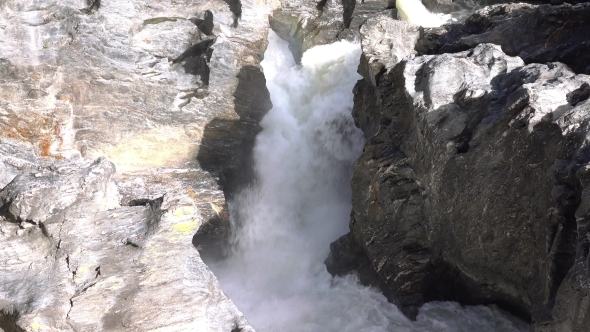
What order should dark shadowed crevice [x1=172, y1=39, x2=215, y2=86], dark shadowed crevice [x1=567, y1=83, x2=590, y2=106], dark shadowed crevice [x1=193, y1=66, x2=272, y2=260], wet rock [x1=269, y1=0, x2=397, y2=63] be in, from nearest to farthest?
1. dark shadowed crevice [x1=567, y1=83, x2=590, y2=106]
2. dark shadowed crevice [x1=193, y1=66, x2=272, y2=260]
3. dark shadowed crevice [x1=172, y1=39, x2=215, y2=86]
4. wet rock [x1=269, y1=0, x2=397, y2=63]

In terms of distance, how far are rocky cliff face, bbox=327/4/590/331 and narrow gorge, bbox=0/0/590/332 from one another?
0.12 ft

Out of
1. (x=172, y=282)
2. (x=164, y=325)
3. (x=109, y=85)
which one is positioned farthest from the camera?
(x=109, y=85)

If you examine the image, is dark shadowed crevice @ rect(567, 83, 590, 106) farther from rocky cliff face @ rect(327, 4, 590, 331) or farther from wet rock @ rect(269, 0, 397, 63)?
wet rock @ rect(269, 0, 397, 63)

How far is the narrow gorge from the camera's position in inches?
260

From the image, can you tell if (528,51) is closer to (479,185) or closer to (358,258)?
(479,185)

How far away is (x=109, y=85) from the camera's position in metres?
12.8

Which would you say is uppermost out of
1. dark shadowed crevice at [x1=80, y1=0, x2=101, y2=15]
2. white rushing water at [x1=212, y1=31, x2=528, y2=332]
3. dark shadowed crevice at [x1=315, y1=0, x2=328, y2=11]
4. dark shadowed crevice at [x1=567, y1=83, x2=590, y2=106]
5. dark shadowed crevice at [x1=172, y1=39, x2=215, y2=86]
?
A: dark shadowed crevice at [x1=315, y1=0, x2=328, y2=11]

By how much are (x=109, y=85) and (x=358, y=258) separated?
773cm

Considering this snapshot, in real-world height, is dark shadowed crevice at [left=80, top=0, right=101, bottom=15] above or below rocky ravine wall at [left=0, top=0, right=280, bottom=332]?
above

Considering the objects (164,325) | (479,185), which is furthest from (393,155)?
(164,325)

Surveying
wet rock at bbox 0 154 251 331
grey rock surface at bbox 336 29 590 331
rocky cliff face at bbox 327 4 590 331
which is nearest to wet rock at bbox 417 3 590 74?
rocky cliff face at bbox 327 4 590 331

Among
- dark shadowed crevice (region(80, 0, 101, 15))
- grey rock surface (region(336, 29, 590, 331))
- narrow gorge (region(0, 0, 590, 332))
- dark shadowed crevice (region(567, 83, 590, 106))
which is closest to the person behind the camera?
grey rock surface (region(336, 29, 590, 331))

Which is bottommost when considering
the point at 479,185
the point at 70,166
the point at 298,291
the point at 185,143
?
the point at 298,291

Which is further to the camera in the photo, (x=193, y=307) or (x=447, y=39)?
(x=447, y=39)
